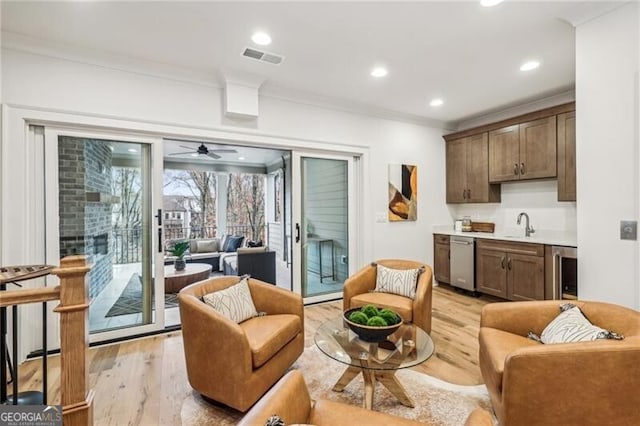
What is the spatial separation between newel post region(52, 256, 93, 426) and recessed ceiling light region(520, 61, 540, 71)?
4116 millimetres

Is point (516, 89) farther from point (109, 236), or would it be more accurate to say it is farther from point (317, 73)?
point (109, 236)

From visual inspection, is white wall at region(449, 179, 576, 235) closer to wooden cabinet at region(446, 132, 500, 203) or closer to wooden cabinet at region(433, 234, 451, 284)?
wooden cabinet at region(446, 132, 500, 203)

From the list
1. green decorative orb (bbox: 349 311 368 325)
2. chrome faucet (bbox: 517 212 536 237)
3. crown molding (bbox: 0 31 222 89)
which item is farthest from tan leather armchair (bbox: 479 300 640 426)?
crown molding (bbox: 0 31 222 89)

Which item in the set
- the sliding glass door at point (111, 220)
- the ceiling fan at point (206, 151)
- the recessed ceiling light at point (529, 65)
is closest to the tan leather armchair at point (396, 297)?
the sliding glass door at point (111, 220)

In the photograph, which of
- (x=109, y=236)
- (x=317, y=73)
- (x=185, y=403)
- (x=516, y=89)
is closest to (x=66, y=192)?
(x=109, y=236)

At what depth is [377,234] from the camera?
15.3ft

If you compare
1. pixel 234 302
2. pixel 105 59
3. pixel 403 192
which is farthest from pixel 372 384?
pixel 105 59

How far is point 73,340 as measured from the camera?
4.31 feet

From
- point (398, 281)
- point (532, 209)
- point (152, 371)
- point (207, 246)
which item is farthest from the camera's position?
point (207, 246)

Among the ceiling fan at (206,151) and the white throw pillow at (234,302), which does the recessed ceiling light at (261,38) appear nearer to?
the white throw pillow at (234,302)

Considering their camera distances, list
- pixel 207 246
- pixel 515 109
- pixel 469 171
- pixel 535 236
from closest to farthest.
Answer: pixel 535 236 < pixel 515 109 < pixel 469 171 < pixel 207 246

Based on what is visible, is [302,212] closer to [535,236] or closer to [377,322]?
[377,322]

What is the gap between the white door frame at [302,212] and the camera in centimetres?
410

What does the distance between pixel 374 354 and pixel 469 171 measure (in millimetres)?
4031
